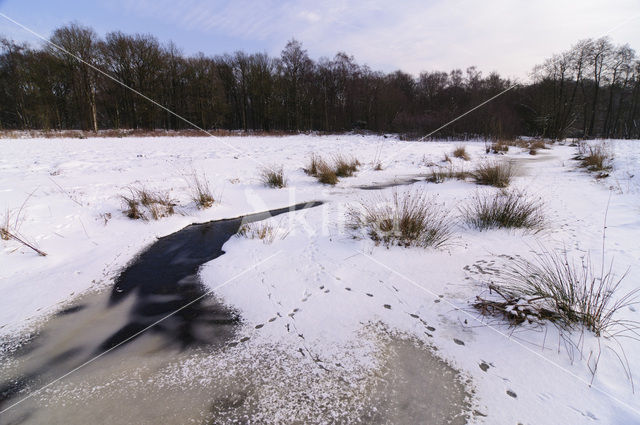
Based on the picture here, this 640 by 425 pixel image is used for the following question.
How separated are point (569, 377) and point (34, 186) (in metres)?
8.29

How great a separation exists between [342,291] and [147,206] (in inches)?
157

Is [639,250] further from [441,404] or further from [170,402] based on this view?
[170,402]

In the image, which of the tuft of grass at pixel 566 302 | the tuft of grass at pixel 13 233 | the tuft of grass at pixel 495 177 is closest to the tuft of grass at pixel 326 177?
the tuft of grass at pixel 495 177

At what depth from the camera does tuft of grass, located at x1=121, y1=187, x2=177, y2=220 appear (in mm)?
4586

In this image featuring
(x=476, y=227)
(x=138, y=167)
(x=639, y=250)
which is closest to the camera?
(x=639, y=250)

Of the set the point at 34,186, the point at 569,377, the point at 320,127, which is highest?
the point at 320,127

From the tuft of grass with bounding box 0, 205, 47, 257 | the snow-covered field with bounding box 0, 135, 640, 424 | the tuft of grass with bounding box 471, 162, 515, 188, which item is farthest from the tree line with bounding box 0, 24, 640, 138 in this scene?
the tuft of grass with bounding box 0, 205, 47, 257

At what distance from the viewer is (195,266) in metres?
3.34

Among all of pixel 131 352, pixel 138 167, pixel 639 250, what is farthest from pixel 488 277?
pixel 138 167

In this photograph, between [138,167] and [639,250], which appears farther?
[138,167]

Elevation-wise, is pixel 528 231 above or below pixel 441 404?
above

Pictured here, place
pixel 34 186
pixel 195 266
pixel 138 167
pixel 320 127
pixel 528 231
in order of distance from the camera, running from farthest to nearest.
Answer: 1. pixel 320 127
2. pixel 138 167
3. pixel 34 186
4. pixel 528 231
5. pixel 195 266

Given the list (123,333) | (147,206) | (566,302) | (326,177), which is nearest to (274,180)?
(326,177)

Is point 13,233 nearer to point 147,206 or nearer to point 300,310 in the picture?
point 147,206
